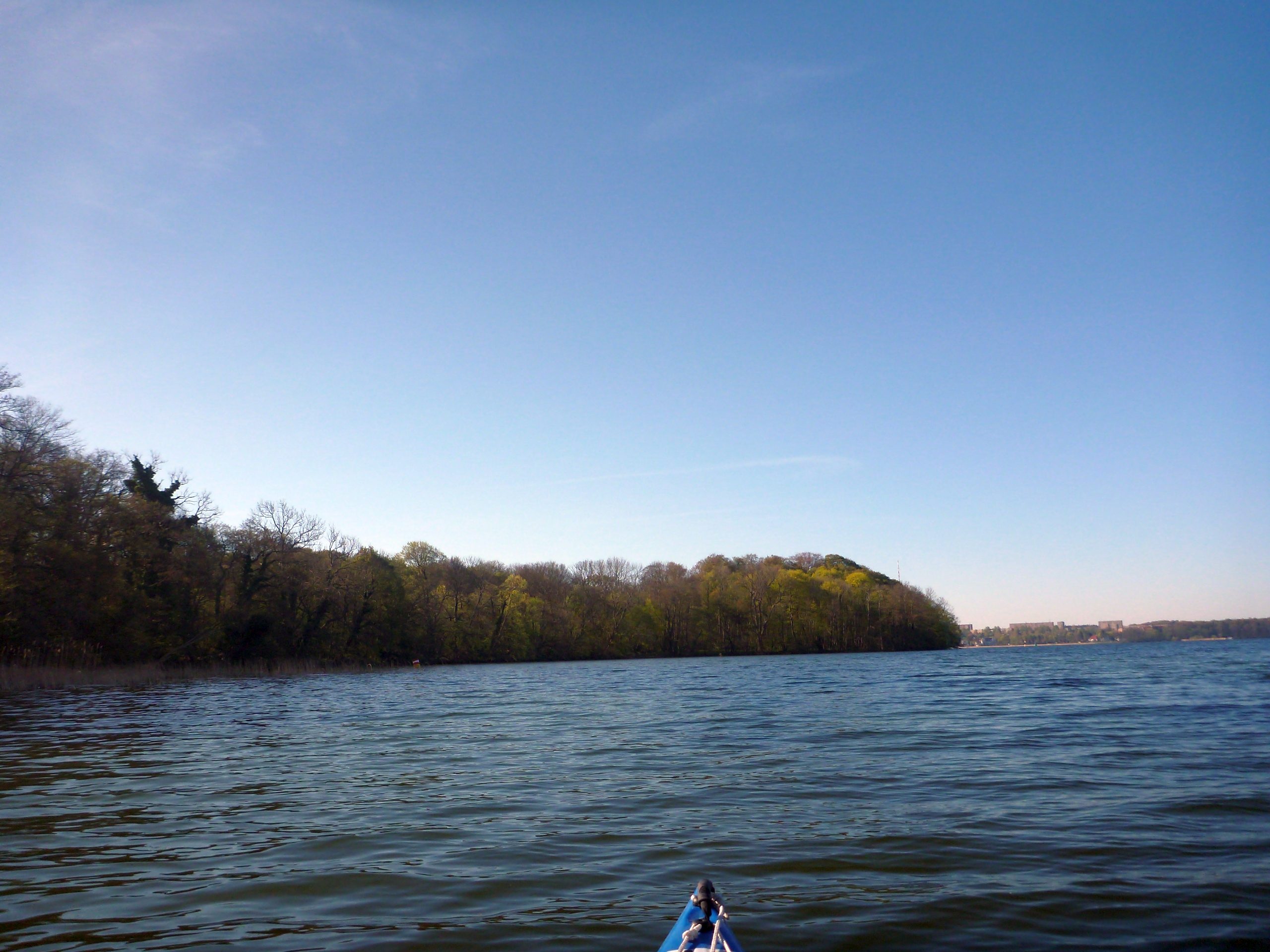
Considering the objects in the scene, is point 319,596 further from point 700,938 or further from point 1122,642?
point 1122,642

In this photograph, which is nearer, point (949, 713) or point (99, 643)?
point (949, 713)

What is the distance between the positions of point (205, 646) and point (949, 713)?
50650 millimetres

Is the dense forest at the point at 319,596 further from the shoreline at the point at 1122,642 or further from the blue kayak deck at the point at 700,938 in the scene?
the shoreline at the point at 1122,642

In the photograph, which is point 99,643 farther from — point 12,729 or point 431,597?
point 431,597

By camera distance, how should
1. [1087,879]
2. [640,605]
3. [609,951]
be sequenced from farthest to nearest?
[640,605] → [1087,879] → [609,951]

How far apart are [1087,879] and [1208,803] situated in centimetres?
439

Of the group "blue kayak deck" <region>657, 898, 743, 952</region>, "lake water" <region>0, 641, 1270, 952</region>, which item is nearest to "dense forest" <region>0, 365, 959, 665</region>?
"lake water" <region>0, 641, 1270, 952</region>

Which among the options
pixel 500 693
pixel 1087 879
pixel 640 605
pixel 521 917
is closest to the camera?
pixel 521 917

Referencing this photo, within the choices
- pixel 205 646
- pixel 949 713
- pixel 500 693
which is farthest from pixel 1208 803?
pixel 205 646

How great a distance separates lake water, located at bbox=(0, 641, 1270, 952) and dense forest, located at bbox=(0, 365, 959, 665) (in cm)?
2336

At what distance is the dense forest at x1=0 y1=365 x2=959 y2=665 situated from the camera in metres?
38.4

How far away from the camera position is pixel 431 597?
273ft

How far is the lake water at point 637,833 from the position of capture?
610 centimetres

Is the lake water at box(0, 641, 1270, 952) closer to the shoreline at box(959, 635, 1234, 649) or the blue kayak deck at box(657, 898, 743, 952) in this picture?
the blue kayak deck at box(657, 898, 743, 952)
